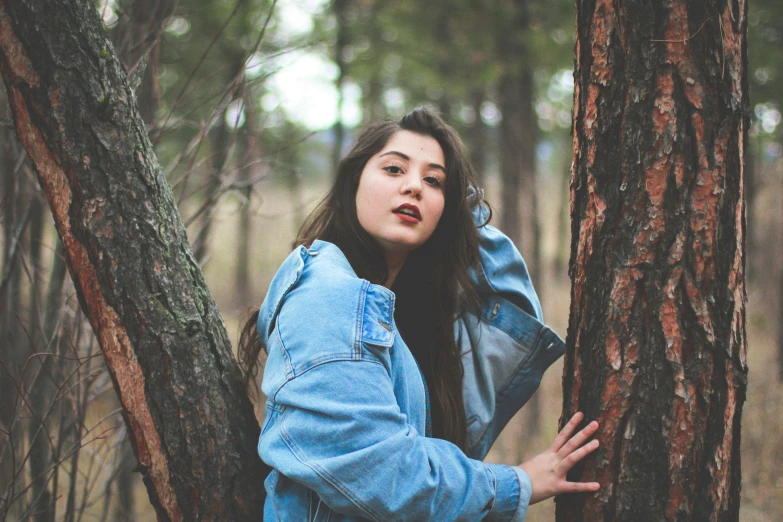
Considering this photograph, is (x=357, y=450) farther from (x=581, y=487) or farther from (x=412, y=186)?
(x=412, y=186)

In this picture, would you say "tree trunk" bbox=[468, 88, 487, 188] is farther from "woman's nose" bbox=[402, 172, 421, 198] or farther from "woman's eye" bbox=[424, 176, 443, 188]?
"woman's nose" bbox=[402, 172, 421, 198]

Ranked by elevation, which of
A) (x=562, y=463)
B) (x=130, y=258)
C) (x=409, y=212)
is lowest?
(x=562, y=463)

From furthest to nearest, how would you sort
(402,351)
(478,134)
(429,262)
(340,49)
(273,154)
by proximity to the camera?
(340,49) → (478,134) → (273,154) → (429,262) → (402,351)

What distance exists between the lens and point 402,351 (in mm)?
2006

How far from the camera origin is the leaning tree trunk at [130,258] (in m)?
1.65

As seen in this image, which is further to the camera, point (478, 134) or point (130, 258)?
point (478, 134)

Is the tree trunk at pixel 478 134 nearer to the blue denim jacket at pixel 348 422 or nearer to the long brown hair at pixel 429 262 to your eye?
the long brown hair at pixel 429 262

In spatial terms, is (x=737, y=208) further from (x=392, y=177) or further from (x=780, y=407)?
(x=780, y=407)

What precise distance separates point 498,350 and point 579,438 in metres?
0.68

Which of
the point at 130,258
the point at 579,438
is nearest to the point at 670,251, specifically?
the point at 579,438

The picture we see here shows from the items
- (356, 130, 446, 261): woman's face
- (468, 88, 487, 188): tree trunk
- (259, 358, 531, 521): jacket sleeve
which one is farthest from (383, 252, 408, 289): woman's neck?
(468, 88, 487, 188): tree trunk

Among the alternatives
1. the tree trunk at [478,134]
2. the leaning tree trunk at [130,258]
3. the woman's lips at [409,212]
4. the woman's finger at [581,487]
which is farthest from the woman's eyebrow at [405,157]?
the tree trunk at [478,134]

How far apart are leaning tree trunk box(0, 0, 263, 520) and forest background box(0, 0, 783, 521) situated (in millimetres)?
211

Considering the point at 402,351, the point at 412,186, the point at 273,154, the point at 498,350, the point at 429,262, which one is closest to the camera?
the point at 402,351
